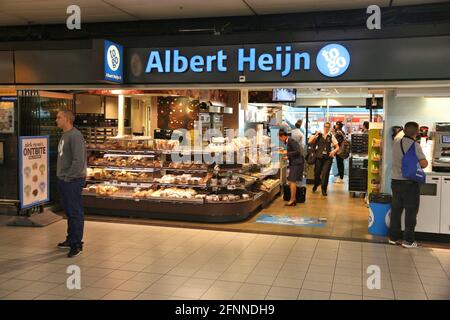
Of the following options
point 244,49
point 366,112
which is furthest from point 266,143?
point 366,112

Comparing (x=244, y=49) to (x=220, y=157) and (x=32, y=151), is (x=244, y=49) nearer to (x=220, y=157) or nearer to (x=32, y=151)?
(x=220, y=157)

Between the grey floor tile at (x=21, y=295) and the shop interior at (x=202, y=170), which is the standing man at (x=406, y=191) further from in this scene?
the grey floor tile at (x=21, y=295)

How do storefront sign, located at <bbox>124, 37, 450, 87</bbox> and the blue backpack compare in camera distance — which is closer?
the blue backpack

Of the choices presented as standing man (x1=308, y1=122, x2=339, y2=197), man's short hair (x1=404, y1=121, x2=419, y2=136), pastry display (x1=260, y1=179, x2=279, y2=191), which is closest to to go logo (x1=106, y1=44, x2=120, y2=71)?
pastry display (x1=260, y1=179, x2=279, y2=191)

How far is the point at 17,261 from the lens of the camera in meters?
5.53

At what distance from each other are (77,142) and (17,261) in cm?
161

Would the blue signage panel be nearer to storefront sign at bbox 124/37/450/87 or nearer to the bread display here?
storefront sign at bbox 124/37/450/87

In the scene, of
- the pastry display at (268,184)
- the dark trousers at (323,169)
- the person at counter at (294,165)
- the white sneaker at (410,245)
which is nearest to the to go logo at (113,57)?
the pastry display at (268,184)

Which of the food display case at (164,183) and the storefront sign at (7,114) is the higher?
the storefront sign at (7,114)

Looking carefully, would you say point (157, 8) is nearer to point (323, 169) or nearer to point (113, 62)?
point (113, 62)

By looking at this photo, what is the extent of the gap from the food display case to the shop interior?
0.06 ft

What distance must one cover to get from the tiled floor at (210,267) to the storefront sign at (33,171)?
566 millimetres

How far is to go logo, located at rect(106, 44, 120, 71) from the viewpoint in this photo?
7285mm

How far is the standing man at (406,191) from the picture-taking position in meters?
6.30
